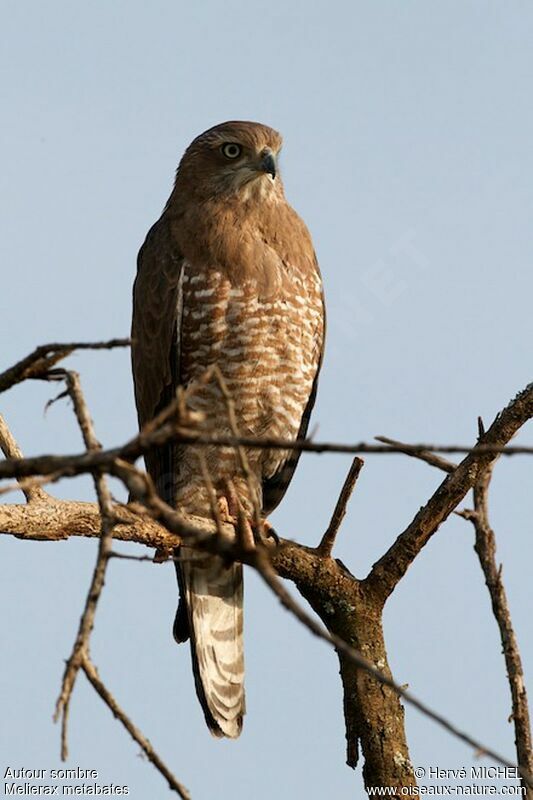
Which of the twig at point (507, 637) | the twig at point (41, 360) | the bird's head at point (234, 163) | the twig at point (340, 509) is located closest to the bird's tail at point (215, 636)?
the twig at point (340, 509)

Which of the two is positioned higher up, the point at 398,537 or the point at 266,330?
the point at 266,330

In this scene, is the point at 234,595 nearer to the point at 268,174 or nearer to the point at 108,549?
the point at 268,174

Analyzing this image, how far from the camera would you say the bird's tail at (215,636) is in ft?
21.8

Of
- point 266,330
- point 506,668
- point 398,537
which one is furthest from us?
point 266,330

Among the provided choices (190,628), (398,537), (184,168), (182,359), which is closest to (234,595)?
(190,628)

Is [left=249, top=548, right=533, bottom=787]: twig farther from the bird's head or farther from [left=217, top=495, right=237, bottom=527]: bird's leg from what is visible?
the bird's head

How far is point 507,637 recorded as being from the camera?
4.40 meters

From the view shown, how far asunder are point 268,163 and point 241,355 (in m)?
1.16

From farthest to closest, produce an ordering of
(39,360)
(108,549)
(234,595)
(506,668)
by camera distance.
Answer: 1. (234,595)
2. (506,668)
3. (39,360)
4. (108,549)

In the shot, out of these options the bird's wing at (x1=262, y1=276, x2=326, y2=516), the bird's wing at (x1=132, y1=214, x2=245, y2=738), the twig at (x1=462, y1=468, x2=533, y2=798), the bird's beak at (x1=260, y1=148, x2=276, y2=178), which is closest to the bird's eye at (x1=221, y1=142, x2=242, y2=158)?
the bird's beak at (x1=260, y1=148, x2=276, y2=178)

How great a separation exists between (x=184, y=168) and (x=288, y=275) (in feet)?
3.58

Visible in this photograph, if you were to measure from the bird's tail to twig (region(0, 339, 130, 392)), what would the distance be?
12.3ft

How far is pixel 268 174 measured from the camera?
6.96m

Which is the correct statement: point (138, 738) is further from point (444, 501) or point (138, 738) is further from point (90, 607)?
point (444, 501)
